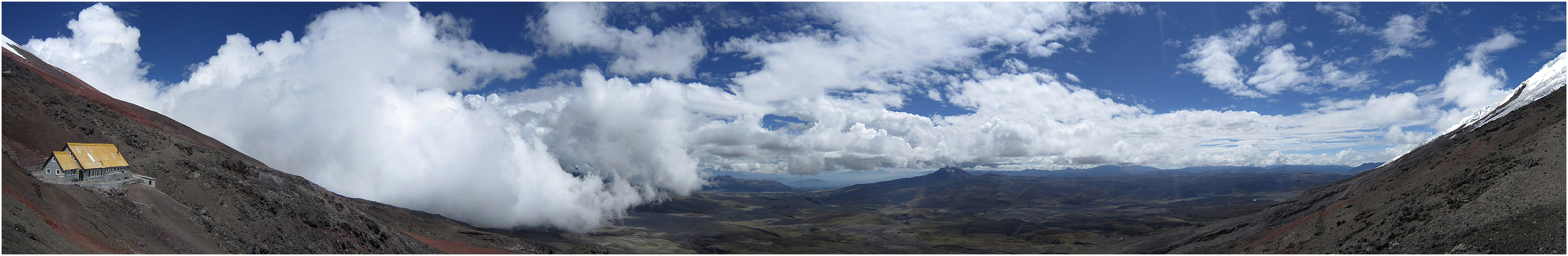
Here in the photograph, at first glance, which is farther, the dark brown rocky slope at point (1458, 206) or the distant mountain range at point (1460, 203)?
the distant mountain range at point (1460, 203)

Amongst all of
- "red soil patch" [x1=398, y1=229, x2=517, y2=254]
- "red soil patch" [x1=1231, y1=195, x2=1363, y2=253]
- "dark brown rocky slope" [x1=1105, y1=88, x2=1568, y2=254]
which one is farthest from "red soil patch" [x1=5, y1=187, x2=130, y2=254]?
"red soil patch" [x1=1231, y1=195, x2=1363, y2=253]

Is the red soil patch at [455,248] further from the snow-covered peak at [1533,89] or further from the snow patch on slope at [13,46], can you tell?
the snow-covered peak at [1533,89]

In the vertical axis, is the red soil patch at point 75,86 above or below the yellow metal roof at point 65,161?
above

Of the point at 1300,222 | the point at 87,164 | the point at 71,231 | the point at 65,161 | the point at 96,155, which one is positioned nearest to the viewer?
the point at 71,231

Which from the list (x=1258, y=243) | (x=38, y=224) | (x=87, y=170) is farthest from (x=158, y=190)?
(x=1258, y=243)

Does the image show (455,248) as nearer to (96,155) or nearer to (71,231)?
(96,155)

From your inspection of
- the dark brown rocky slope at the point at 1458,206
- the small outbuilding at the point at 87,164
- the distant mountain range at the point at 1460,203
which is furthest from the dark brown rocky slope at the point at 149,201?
the distant mountain range at the point at 1460,203

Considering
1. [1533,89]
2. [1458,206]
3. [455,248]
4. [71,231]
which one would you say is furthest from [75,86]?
[1533,89]
